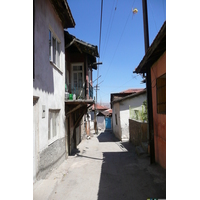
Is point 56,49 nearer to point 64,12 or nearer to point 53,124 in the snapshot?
point 64,12

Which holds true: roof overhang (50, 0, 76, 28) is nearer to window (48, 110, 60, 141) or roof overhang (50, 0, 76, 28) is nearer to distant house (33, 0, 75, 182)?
distant house (33, 0, 75, 182)

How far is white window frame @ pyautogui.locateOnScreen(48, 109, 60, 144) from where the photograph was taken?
18.7ft

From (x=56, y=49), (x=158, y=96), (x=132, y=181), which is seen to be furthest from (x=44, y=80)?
(x=132, y=181)

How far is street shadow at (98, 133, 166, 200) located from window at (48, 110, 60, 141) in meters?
2.21

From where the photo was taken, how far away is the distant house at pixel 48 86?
4.34m

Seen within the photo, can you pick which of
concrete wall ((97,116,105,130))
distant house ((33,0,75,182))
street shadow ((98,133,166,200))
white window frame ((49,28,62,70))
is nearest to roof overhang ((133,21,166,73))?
distant house ((33,0,75,182))

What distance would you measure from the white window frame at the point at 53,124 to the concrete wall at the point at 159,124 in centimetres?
377

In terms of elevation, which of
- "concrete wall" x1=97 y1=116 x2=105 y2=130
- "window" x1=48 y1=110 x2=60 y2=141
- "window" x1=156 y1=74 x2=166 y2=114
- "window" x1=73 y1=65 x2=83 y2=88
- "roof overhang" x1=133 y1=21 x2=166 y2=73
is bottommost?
"concrete wall" x1=97 y1=116 x2=105 y2=130

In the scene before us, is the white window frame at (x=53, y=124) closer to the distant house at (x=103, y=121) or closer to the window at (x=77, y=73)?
the window at (x=77, y=73)

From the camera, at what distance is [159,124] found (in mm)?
5746

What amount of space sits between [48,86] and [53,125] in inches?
64.4

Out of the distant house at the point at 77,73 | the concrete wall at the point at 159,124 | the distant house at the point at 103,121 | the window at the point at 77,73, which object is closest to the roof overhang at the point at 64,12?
the distant house at the point at 77,73
